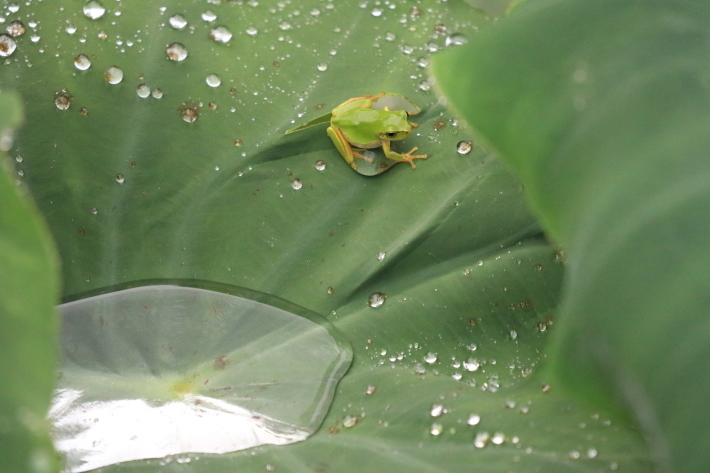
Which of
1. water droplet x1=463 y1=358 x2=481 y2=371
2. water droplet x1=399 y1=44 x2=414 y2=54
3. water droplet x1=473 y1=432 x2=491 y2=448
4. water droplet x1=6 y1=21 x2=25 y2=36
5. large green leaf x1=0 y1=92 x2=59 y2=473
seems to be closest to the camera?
large green leaf x1=0 y1=92 x2=59 y2=473

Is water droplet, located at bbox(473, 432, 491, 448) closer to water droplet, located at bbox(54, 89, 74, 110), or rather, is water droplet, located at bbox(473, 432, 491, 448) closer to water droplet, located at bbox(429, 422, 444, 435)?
water droplet, located at bbox(429, 422, 444, 435)

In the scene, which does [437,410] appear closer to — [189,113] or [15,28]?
[189,113]

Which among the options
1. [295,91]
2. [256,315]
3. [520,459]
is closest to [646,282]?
[520,459]

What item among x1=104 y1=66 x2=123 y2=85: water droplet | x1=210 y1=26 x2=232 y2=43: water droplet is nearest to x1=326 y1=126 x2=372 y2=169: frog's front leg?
x1=210 y1=26 x2=232 y2=43: water droplet

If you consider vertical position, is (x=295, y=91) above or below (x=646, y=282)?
below

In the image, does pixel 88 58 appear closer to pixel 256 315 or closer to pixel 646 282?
pixel 256 315

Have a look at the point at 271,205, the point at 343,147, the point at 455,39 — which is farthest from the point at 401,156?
the point at 455,39

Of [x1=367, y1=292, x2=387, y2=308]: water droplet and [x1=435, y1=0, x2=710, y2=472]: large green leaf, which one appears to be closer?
[x1=435, y1=0, x2=710, y2=472]: large green leaf
